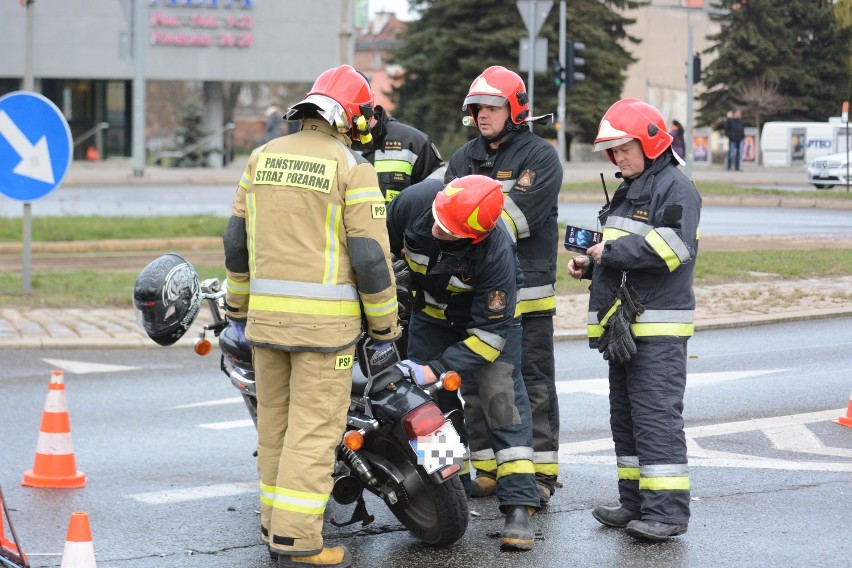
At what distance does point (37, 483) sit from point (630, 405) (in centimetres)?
310

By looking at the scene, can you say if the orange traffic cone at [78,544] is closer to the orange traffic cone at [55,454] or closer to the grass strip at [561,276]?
the orange traffic cone at [55,454]

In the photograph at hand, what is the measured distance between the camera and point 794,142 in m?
43.4

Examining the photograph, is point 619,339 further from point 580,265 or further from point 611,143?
point 611,143

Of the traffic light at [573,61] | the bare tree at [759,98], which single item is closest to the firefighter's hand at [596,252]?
the traffic light at [573,61]

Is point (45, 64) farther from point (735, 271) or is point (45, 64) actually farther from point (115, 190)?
point (735, 271)

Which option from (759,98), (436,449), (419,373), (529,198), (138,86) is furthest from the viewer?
(759,98)

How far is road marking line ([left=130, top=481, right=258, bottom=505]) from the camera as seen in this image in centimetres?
649

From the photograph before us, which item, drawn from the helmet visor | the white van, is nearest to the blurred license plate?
the helmet visor

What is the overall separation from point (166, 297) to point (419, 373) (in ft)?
4.09

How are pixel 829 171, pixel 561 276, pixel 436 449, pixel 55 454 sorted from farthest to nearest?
pixel 829 171, pixel 561 276, pixel 55 454, pixel 436 449

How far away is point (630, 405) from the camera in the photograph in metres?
6.05

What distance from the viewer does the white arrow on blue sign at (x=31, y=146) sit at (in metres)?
11.2

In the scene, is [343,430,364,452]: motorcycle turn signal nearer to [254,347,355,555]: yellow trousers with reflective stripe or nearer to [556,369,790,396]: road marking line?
[254,347,355,555]: yellow trousers with reflective stripe

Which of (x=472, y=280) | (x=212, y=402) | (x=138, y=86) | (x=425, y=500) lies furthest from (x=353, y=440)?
(x=138, y=86)
